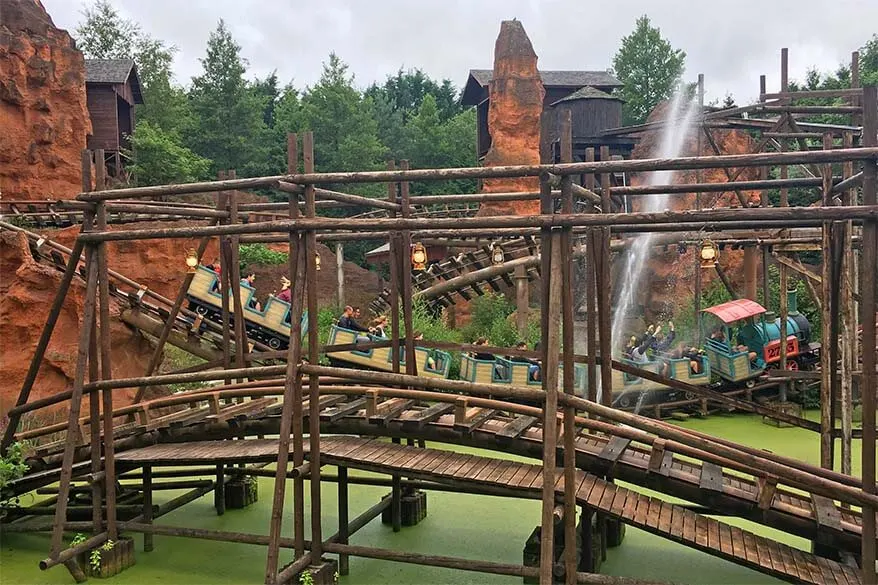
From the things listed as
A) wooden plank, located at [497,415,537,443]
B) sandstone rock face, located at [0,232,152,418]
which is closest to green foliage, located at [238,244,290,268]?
sandstone rock face, located at [0,232,152,418]

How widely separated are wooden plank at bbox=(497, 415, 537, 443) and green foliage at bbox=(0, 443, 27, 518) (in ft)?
15.7

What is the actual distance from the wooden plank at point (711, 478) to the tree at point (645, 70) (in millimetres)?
29576

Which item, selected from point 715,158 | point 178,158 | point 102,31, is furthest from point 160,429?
point 102,31

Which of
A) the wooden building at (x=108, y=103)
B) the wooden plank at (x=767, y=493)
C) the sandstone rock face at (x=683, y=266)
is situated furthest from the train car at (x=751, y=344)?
the wooden building at (x=108, y=103)

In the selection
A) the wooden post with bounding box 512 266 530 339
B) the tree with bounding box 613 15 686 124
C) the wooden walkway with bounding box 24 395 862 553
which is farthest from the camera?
the tree with bounding box 613 15 686 124

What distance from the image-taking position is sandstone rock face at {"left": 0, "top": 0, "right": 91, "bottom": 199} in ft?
63.5

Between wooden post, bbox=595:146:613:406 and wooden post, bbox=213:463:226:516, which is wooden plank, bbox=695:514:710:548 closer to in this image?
wooden post, bbox=595:146:613:406

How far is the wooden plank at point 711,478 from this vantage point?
6141 millimetres

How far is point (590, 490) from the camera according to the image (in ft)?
21.0

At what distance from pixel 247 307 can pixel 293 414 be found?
9.24m

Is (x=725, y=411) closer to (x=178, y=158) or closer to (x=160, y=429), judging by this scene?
(x=160, y=429)

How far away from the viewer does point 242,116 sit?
31188mm

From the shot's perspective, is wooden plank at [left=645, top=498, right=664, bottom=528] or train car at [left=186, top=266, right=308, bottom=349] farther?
train car at [left=186, top=266, right=308, bottom=349]

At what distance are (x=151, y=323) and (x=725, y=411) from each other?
1097 cm
